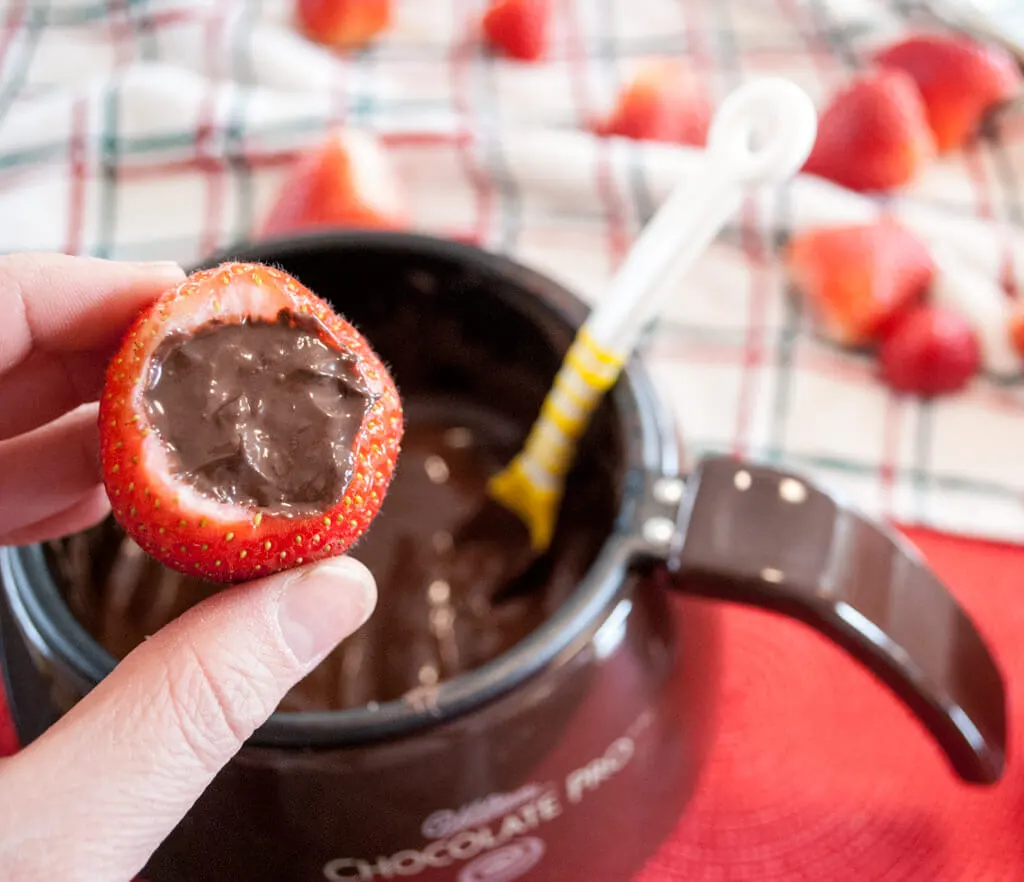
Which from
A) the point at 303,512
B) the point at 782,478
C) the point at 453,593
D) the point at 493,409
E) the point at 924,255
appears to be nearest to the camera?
the point at 303,512

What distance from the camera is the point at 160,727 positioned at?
396mm

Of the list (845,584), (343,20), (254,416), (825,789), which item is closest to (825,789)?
(825,789)

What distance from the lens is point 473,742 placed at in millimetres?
451

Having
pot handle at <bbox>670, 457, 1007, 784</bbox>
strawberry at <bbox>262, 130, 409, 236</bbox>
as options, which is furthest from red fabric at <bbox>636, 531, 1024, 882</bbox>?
strawberry at <bbox>262, 130, 409, 236</bbox>

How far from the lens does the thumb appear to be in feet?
1.25

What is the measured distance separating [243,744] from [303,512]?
12cm

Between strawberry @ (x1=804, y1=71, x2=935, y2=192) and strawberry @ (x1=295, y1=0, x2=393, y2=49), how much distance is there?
47 cm

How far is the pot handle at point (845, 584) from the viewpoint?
48 cm

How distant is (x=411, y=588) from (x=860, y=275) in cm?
47

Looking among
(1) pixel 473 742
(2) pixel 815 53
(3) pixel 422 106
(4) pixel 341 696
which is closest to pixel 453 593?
(4) pixel 341 696

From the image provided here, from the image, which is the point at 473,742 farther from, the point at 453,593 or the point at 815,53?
the point at 815,53

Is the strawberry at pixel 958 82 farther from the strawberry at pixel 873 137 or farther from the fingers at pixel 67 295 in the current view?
the fingers at pixel 67 295

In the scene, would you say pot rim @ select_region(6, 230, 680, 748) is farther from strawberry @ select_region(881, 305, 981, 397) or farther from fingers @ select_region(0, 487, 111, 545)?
strawberry @ select_region(881, 305, 981, 397)

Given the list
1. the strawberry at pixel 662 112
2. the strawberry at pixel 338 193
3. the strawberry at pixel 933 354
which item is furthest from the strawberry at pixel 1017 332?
the strawberry at pixel 338 193
